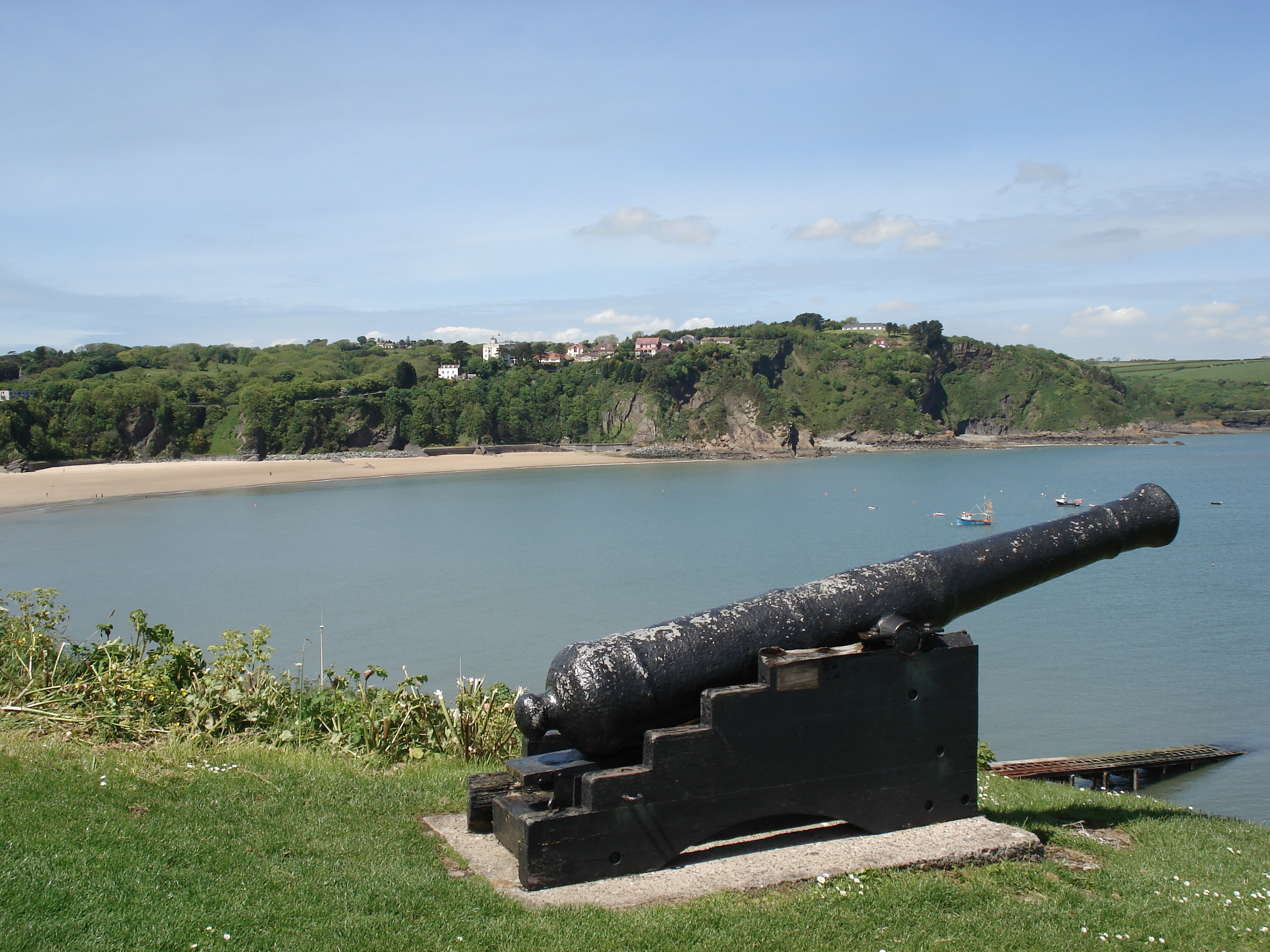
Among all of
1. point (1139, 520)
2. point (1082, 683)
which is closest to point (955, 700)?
point (1139, 520)

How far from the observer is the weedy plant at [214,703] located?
5371 mm

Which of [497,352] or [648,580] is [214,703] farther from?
[497,352]

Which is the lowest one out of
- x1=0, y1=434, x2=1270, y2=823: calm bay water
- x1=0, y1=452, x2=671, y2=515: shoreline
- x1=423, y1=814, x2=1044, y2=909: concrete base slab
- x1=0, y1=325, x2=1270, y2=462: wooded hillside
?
x1=0, y1=434, x2=1270, y2=823: calm bay water

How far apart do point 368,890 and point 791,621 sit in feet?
6.24

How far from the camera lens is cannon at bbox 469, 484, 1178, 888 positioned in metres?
3.74

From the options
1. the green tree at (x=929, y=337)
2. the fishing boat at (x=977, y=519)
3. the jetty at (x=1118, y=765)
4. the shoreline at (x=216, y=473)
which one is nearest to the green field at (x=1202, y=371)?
the green tree at (x=929, y=337)

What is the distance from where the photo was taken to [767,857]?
157 inches

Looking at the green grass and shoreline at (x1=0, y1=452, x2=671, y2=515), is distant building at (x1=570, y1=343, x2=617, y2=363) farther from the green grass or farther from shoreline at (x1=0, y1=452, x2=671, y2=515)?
the green grass

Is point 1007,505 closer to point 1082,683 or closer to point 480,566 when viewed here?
point 480,566

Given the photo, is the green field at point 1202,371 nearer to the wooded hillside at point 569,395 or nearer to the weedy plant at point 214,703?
the wooded hillside at point 569,395

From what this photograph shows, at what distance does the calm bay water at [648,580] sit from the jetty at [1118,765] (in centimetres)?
26

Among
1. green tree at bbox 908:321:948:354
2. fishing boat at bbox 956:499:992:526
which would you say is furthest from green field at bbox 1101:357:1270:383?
fishing boat at bbox 956:499:992:526

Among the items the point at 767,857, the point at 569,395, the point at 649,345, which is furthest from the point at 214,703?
the point at 649,345

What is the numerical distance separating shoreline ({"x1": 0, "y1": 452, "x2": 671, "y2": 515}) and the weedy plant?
45.7 m
